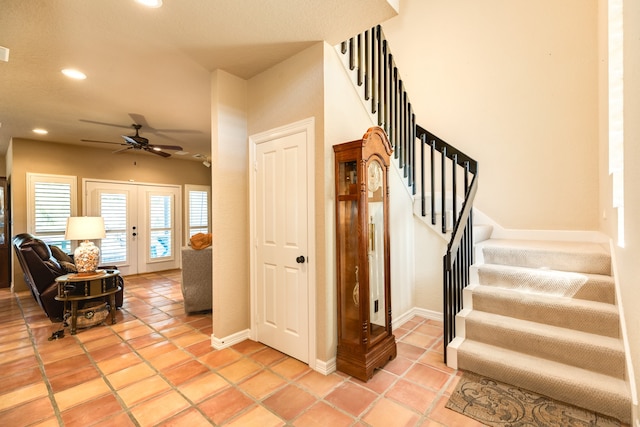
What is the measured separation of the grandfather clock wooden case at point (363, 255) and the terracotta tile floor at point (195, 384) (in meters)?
0.21

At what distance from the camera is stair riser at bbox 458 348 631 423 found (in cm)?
181

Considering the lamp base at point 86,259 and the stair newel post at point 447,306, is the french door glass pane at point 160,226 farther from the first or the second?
the stair newel post at point 447,306

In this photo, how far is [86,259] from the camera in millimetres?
3582

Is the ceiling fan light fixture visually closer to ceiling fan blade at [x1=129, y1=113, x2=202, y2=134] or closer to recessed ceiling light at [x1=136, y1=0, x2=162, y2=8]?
recessed ceiling light at [x1=136, y1=0, x2=162, y2=8]

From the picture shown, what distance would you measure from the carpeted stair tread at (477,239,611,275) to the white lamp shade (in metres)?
4.65

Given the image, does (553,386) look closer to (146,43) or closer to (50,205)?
(146,43)

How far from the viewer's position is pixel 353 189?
2.43 metres

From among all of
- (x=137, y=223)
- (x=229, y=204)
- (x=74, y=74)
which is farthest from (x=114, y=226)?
(x=229, y=204)

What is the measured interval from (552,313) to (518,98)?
9.19 feet

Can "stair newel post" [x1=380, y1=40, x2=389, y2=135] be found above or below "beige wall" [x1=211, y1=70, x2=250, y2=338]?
above

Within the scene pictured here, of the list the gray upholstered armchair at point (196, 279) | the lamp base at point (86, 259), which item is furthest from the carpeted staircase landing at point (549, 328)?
the lamp base at point (86, 259)

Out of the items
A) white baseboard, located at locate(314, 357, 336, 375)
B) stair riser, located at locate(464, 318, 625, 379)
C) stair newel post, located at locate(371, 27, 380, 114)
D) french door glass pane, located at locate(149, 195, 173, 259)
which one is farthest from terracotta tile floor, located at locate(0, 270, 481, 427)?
french door glass pane, located at locate(149, 195, 173, 259)

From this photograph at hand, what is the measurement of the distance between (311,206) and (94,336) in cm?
297

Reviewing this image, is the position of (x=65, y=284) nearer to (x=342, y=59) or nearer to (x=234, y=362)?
(x=234, y=362)
